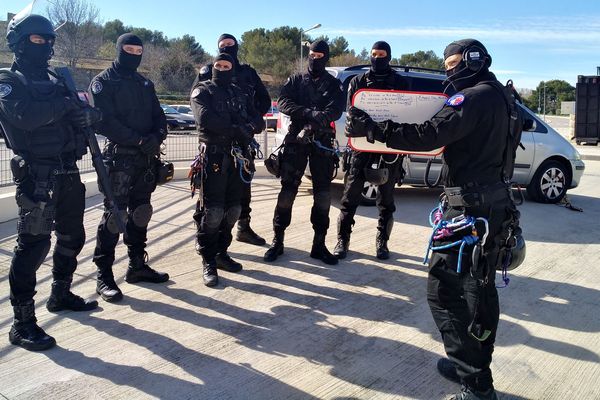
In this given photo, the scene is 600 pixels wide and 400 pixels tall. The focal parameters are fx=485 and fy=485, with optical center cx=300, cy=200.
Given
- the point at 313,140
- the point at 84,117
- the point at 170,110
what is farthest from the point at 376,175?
the point at 170,110

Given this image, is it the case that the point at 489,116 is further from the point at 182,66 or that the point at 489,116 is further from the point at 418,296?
the point at 182,66

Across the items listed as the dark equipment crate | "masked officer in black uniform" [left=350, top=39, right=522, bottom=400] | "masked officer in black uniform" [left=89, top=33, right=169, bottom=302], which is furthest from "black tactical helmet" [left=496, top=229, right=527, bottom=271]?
the dark equipment crate

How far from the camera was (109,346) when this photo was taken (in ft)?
10.9

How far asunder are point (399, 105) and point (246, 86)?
2063 millimetres

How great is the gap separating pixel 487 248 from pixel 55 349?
285cm

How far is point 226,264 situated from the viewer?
15.7ft

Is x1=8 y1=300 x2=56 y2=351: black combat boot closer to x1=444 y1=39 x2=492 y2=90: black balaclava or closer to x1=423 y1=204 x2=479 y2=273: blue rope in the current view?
x1=423 y1=204 x2=479 y2=273: blue rope

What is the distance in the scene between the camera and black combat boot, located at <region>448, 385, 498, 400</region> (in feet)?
8.69

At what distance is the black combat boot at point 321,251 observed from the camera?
16.6ft

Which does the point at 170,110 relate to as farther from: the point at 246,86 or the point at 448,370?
the point at 448,370

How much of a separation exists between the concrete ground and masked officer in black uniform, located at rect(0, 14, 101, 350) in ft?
1.16

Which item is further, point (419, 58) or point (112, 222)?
point (419, 58)

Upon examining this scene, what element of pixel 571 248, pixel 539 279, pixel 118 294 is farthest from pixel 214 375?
pixel 571 248

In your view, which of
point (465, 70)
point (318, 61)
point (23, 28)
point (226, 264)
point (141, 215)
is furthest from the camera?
point (318, 61)
